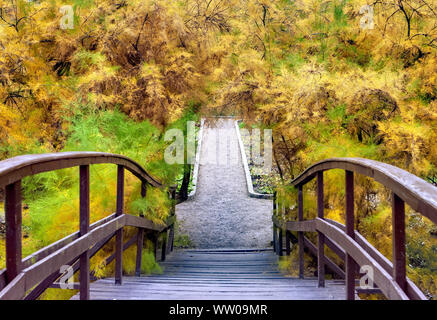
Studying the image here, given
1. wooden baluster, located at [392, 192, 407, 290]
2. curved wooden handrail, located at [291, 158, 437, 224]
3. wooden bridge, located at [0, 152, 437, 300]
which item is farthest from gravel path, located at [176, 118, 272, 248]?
wooden baluster, located at [392, 192, 407, 290]

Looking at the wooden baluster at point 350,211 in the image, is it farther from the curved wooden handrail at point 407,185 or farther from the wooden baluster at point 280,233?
the wooden baluster at point 280,233

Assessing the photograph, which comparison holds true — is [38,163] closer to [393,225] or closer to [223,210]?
[393,225]

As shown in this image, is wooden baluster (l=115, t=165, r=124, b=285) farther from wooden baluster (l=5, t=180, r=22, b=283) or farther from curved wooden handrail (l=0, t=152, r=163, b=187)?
wooden baluster (l=5, t=180, r=22, b=283)

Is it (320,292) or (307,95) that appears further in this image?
Answer: (307,95)

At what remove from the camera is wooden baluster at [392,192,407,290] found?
1599 mm

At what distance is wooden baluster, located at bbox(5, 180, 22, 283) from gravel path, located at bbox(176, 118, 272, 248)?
6.68 meters

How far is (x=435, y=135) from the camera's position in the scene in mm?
5168

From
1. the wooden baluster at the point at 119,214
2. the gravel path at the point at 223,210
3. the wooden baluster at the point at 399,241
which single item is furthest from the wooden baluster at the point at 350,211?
the gravel path at the point at 223,210

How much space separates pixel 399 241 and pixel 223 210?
1062 cm

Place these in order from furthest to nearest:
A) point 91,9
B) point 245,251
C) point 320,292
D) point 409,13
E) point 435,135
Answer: point 245,251
point 91,9
point 409,13
point 435,135
point 320,292

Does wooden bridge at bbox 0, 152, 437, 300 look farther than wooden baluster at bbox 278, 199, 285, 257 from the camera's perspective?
No
